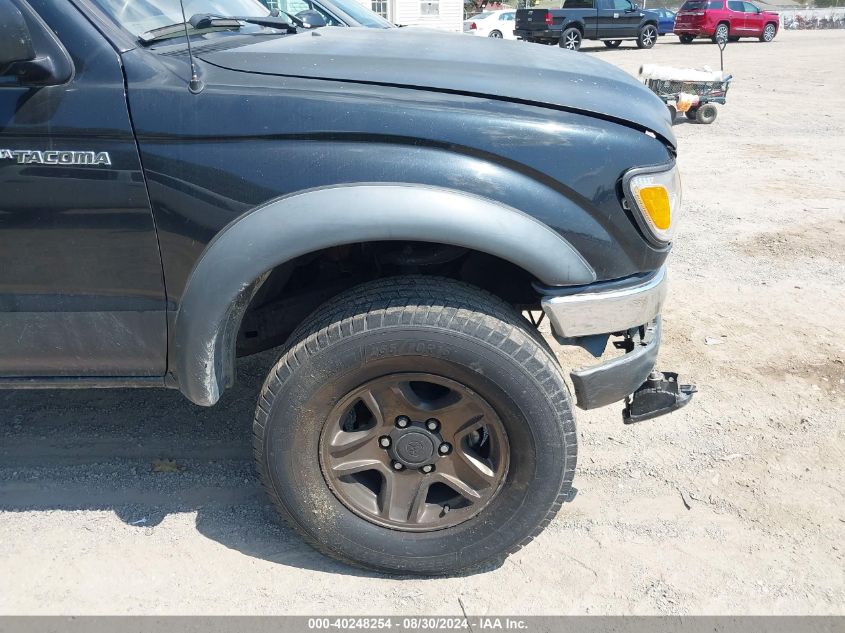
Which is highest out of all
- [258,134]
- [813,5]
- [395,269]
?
[258,134]

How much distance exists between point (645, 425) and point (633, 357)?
121 cm

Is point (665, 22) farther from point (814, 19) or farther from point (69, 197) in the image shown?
point (69, 197)

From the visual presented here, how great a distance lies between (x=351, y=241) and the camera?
221 centimetres

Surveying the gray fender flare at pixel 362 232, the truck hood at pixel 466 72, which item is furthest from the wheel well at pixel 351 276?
the truck hood at pixel 466 72

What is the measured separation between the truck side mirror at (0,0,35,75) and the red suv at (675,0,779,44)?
94.8 ft

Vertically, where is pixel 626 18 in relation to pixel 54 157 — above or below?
below

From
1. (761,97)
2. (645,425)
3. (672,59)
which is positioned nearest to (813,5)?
(672,59)

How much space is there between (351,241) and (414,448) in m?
0.76

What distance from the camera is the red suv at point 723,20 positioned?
89.0ft

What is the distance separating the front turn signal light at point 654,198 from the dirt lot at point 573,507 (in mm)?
1206

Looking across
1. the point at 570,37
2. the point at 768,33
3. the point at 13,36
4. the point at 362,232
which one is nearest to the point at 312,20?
the point at 13,36

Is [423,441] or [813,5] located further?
[813,5]

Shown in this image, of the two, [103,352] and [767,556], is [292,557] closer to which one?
[103,352]

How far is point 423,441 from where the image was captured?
8.18 feet
